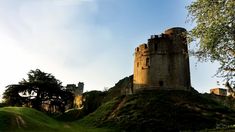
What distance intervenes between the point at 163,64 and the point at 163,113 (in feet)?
43.4

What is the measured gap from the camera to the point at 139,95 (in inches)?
2386

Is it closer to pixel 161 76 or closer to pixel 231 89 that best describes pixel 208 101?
pixel 161 76

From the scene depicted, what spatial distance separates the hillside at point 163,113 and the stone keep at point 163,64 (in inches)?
101

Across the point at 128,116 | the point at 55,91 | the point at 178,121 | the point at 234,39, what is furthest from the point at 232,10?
the point at 55,91

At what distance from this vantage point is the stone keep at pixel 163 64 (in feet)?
203

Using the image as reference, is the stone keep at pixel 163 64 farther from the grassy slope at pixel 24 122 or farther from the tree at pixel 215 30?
the tree at pixel 215 30

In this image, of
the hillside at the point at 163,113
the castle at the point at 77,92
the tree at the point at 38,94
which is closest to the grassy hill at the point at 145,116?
the hillside at the point at 163,113

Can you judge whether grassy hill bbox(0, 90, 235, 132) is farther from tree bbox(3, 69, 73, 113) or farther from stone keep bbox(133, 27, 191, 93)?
tree bbox(3, 69, 73, 113)

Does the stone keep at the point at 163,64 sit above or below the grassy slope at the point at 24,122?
above

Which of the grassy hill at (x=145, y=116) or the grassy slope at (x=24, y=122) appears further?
the grassy hill at (x=145, y=116)

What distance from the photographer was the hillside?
47.3m

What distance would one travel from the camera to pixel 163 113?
5178cm

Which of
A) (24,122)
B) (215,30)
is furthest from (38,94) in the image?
(215,30)

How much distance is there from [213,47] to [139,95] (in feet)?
115
